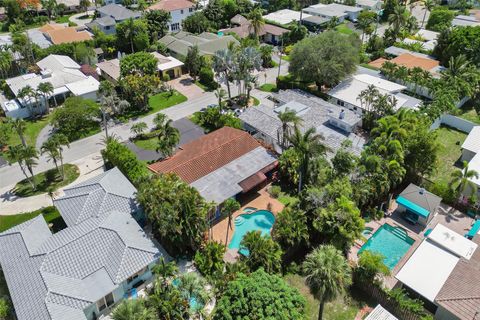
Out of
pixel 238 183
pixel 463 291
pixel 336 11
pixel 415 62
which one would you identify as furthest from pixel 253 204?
pixel 336 11

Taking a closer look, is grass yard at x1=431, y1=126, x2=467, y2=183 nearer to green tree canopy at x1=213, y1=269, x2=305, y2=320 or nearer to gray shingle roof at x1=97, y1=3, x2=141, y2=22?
green tree canopy at x1=213, y1=269, x2=305, y2=320

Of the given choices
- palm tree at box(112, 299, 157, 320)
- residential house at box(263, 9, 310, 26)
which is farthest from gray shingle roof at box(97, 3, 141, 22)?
palm tree at box(112, 299, 157, 320)

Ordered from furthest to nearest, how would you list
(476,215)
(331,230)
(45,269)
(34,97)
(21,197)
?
(34,97)
(21,197)
(476,215)
(331,230)
(45,269)

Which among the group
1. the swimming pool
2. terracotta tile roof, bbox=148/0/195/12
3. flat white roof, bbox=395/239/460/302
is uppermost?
terracotta tile roof, bbox=148/0/195/12

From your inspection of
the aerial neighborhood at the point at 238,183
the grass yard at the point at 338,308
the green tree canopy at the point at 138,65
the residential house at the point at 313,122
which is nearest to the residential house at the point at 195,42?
the aerial neighborhood at the point at 238,183

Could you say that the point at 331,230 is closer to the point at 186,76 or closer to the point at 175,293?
the point at 175,293

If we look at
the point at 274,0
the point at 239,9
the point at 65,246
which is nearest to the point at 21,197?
the point at 65,246
